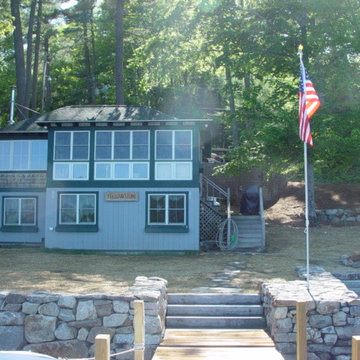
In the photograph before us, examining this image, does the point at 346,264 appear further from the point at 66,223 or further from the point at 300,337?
the point at 66,223

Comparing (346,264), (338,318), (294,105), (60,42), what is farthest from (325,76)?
(60,42)

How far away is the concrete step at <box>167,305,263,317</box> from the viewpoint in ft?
31.0

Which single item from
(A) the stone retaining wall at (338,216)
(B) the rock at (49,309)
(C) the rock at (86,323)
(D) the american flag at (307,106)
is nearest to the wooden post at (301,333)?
(C) the rock at (86,323)

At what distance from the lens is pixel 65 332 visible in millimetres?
8430

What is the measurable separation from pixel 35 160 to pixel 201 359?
50.7 feet

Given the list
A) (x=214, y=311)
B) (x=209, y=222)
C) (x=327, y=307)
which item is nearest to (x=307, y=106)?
(x=327, y=307)

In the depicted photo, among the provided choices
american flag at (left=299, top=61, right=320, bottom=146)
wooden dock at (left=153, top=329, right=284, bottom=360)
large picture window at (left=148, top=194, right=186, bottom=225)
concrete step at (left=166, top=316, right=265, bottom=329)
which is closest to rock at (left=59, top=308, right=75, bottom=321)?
wooden dock at (left=153, top=329, right=284, bottom=360)

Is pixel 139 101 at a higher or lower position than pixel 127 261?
higher

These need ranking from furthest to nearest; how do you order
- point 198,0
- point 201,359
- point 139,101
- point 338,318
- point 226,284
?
point 139,101 → point 198,0 → point 226,284 → point 338,318 → point 201,359

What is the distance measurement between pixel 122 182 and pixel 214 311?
988cm

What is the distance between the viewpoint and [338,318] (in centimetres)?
830

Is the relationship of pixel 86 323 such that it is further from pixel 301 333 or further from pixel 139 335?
pixel 301 333

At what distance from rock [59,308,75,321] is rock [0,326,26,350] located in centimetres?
71

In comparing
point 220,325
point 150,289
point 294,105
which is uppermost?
point 294,105
